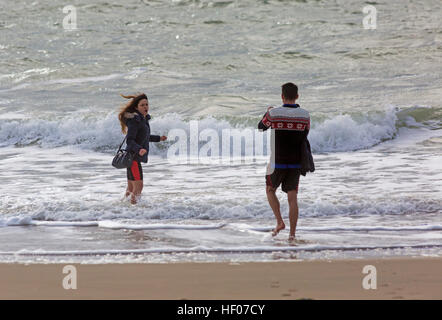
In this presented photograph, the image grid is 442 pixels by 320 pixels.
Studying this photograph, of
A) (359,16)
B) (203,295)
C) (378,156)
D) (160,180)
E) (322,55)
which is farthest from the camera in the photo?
(359,16)

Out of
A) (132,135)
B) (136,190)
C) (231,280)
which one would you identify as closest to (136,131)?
(132,135)

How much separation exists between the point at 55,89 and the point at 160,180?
12.5 m

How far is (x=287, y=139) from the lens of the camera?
6828 mm

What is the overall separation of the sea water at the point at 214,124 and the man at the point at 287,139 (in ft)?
1.89

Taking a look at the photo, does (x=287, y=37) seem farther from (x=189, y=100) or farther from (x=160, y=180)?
(x=160, y=180)

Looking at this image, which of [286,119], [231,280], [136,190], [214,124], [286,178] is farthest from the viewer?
[214,124]

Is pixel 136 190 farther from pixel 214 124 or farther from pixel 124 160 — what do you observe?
pixel 214 124

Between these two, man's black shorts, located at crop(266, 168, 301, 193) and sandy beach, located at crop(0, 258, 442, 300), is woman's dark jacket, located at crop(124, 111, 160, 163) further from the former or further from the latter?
sandy beach, located at crop(0, 258, 442, 300)

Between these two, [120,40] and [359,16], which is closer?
[120,40]

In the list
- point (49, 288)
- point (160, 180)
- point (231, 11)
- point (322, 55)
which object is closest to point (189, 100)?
point (322, 55)

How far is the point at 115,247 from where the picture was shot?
22.3ft

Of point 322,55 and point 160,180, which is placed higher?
point 322,55

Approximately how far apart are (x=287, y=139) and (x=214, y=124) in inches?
423

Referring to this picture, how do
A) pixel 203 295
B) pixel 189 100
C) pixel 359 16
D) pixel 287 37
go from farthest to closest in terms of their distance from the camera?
pixel 359 16
pixel 287 37
pixel 189 100
pixel 203 295
